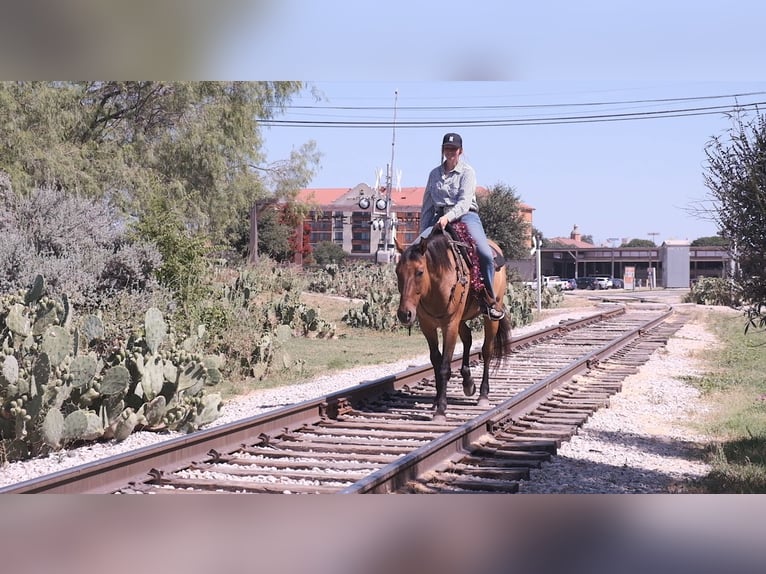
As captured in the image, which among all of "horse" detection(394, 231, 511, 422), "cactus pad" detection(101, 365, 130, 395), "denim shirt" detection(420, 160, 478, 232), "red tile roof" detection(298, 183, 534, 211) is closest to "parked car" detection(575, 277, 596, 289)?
"red tile roof" detection(298, 183, 534, 211)

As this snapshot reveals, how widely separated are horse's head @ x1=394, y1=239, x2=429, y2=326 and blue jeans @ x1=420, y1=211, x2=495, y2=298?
0.71 metres

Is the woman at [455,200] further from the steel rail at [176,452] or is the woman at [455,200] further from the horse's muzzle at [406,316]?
the steel rail at [176,452]

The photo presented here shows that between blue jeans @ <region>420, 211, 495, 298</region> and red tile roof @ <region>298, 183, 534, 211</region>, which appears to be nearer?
blue jeans @ <region>420, 211, 495, 298</region>

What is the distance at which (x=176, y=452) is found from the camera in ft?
23.9

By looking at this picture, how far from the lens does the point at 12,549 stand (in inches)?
213

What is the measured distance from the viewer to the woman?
9.71 meters

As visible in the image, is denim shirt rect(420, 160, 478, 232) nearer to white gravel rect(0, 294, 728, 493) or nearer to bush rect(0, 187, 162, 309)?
white gravel rect(0, 294, 728, 493)

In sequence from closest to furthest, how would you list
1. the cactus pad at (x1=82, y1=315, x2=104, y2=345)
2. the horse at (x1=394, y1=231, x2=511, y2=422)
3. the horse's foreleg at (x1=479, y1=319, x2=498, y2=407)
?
the horse at (x1=394, y1=231, x2=511, y2=422)
the cactus pad at (x1=82, y1=315, x2=104, y2=345)
the horse's foreleg at (x1=479, y1=319, x2=498, y2=407)

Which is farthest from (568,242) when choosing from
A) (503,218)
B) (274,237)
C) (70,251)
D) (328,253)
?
(70,251)

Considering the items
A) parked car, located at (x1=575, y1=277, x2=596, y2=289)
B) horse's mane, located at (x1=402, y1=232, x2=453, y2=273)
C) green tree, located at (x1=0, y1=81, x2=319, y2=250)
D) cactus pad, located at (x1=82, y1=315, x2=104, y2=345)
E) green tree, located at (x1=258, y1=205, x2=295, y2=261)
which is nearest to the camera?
horse's mane, located at (x1=402, y1=232, x2=453, y2=273)

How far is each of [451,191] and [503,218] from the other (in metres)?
32.6

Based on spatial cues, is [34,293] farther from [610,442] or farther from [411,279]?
[610,442]
